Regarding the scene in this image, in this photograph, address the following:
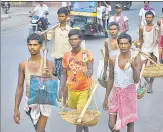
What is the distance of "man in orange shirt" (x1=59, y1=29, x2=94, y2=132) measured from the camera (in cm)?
614

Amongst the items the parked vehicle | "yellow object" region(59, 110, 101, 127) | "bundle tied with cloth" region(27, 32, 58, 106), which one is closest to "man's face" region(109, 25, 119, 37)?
"yellow object" region(59, 110, 101, 127)

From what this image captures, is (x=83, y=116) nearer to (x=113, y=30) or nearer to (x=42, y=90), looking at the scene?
(x=42, y=90)

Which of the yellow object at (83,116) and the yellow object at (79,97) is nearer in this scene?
the yellow object at (83,116)

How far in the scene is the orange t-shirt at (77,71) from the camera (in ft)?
20.3

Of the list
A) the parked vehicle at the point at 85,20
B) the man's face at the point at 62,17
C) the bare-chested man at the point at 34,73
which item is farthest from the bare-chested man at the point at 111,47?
the parked vehicle at the point at 85,20

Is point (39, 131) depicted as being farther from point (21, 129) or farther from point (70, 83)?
point (21, 129)

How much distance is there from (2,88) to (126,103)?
457 centimetres

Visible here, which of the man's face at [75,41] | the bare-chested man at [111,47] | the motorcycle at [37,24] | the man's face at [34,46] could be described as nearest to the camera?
A: the man's face at [34,46]

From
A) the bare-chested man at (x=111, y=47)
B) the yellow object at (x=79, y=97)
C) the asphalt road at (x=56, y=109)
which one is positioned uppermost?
the bare-chested man at (x=111, y=47)

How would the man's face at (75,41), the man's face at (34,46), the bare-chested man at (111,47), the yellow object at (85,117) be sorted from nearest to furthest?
the man's face at (34,46) < the yellow object at (85,117) < the man's face at (75,41) < the bare-chested man at (111,47)

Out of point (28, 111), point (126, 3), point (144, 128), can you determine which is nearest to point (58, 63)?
point (144, 128)

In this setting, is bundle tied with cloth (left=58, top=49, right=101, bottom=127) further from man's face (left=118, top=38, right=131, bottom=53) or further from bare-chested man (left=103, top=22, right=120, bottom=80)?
bare-chested man (left=103, top=22, right=120, bottom=80)

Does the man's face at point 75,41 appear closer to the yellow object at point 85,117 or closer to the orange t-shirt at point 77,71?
the orange t-shirt at point 77,71

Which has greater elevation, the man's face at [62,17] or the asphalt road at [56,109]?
the man's face at [62,17]
